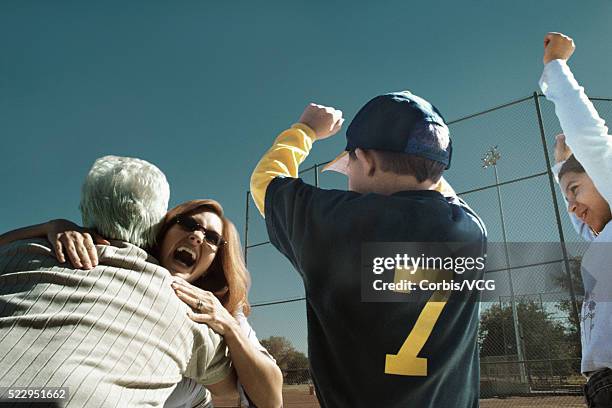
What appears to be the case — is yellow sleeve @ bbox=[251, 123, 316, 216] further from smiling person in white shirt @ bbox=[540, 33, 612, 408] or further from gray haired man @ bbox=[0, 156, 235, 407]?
smiling person in white shirt @ bbox=[540, 33, 612, 408]

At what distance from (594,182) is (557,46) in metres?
0.54

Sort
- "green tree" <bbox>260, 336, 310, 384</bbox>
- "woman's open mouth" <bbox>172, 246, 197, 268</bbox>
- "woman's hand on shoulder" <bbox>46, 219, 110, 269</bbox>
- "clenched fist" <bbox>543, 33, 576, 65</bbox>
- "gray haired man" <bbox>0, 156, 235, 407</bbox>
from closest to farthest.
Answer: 1. "gray haired man" <bbox>0, 156, 235, 407</bbox>
2. "woman's hand on shoulder" <bbox>46, 219, 110, 269</bbox>
3. "clenched fist" <bbox>543, 33, 576, 65</bbox>
4. "woman's open mouth" <bbox>172, 246, 197, 268</bbox>
5. "green tree" <bbox>260, 336, 310, 384</bbox>

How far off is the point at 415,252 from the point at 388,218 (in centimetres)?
11

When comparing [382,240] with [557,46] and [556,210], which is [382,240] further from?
[556,210]

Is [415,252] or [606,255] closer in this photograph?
[415,252]

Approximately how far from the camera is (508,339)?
12.0 metres

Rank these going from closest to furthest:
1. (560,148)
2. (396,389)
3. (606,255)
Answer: (396,389), (606,255), (560,148)

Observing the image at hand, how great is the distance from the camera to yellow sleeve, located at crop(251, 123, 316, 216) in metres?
1.52

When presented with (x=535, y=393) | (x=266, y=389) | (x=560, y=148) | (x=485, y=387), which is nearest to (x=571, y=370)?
(x=535, y=393)

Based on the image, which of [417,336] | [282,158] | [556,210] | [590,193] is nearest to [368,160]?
[282,158]

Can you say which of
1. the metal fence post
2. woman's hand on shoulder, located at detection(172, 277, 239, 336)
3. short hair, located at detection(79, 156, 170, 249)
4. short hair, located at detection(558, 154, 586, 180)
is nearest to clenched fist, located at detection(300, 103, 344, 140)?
short hair, located at detection(79, 156, 170, 249)

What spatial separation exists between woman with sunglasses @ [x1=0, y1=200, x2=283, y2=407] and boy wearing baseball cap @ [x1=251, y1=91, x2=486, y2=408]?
33cm

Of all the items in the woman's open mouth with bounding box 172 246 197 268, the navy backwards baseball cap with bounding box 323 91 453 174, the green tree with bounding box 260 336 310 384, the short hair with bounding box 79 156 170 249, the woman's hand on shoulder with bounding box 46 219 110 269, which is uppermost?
the navy backwards baseball cap with bounding box 323 91 453 174

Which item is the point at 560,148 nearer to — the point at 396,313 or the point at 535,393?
the point at 396,313
